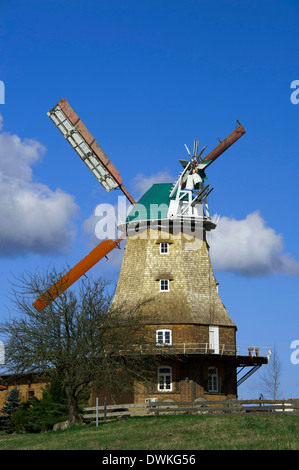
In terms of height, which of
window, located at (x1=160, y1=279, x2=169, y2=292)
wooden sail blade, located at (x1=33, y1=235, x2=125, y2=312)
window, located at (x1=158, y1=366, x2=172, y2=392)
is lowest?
window, located at (x1=158, y1=366, x2=172, y2=392)

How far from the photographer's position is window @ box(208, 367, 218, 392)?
45.8 meters

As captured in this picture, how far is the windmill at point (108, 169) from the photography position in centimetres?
4744

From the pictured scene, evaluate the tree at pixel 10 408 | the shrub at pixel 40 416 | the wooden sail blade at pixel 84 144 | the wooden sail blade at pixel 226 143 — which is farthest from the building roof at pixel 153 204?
the tree at pixel 10 408

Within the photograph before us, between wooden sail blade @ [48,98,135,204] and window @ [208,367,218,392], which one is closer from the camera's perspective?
window @ [208,367,218,392]

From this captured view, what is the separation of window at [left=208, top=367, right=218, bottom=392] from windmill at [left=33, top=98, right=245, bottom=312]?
9477mm

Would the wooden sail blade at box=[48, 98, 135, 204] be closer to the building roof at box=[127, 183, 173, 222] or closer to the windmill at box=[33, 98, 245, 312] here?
the windmill at box=[33, 98, 245, 312]

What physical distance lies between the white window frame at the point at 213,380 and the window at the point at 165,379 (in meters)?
2.73

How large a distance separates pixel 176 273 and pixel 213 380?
23.0 ft

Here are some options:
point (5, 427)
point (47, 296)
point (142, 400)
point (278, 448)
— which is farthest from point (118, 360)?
point (278, 448)

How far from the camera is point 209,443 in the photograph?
949 inches

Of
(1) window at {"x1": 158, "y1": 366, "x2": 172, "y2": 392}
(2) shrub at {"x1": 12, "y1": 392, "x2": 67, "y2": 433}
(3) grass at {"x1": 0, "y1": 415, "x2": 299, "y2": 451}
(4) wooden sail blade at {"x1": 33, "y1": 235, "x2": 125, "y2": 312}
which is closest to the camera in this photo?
(3) grass at {"x1": 0, "y1": 415, "x2": 299, "y2": 451}

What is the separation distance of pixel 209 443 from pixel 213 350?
21389mm

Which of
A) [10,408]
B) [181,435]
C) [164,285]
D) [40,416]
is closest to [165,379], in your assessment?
[164,285]

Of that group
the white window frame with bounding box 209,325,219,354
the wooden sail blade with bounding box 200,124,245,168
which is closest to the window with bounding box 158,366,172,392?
the white window frame with bounding box 209,325,219,354
